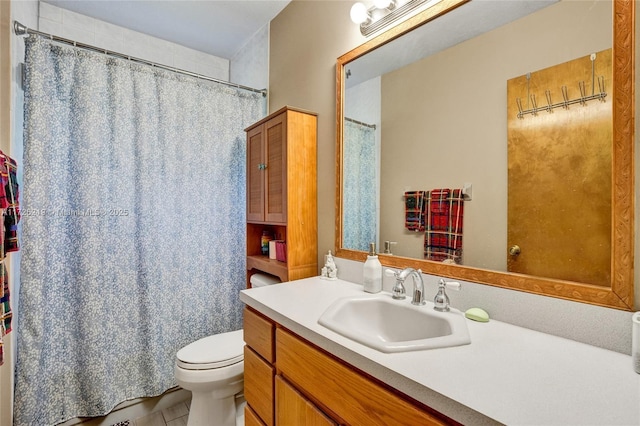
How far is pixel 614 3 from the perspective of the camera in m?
0.77

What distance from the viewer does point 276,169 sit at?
1.69 m

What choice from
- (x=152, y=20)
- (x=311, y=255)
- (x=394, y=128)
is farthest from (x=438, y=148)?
(x=152, y=20)

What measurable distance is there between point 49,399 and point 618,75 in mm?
2686

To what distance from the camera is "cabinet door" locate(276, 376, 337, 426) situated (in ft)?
2.79

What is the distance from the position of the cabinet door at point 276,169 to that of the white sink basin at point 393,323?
0.69 m

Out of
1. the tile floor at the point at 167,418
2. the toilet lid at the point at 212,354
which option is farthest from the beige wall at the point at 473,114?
the tile floor at the point at 167,418

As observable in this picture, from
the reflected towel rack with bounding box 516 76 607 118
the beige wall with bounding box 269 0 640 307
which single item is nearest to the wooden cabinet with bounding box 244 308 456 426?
the beige wall with bounding box 269 0 640 307

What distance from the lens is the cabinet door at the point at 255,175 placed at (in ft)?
6.03

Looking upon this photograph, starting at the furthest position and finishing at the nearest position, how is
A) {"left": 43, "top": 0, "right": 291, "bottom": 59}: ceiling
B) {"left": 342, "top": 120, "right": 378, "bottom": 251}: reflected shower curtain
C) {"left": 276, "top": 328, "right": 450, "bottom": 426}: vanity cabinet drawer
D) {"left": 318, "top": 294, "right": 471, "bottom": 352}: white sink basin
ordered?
{"left": 43, "top": 0, "right": 291, "bottom": 59}: ceiling → {"left": 342, "top": 120, "right": 378, "bottom": 251}: reflected shower curtain → {"left": 318, "top": 294, "right": 471, "bottom": 352}: white sink basin → {"left": 276, "top": 328, "right": 450, "bottom": 426}: vanity cabinet drawer

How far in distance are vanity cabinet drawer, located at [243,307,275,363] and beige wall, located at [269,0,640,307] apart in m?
0.59

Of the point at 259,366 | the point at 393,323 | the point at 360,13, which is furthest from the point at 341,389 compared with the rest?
the point at 360,13

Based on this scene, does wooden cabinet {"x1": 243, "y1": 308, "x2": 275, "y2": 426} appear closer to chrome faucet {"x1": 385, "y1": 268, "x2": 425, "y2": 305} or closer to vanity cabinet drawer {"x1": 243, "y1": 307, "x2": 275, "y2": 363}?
vanity cabinet drawer {"x1": 243, "y1": 307, "x2": 275, "y2": 363}

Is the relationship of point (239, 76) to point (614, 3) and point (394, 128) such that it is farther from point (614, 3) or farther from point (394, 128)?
point (614, 3)

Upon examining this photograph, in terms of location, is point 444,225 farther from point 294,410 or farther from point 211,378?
point 211,378
